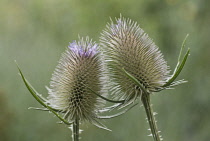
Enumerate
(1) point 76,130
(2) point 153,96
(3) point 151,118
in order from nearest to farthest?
1. (3) point 151,118
2. (1) point 76,130
3. (2) point 153,96

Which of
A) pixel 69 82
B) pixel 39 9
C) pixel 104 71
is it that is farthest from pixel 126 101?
Answer: pixel 39 9

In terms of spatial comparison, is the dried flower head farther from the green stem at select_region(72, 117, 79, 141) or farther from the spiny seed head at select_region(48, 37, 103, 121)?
the green stem at select_region(72, 117, 79, 141)

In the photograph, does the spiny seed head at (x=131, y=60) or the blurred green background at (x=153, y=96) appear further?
the blurred green background at (x=153, y=96)

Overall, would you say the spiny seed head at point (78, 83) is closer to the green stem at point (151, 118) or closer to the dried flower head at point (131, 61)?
the dried flower head at point (131, 61)

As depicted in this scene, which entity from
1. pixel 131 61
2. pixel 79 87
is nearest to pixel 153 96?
pixel 79 87

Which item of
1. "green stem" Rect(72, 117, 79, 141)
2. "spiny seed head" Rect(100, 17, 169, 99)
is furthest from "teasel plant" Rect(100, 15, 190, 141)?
"green stem" Rect(72, 117, 79, 141)

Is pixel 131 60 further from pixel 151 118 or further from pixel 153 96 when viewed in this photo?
pixel 153 96

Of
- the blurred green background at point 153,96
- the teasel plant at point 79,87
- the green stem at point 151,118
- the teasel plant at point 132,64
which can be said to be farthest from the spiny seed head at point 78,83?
the blurred green background at point 153,96
